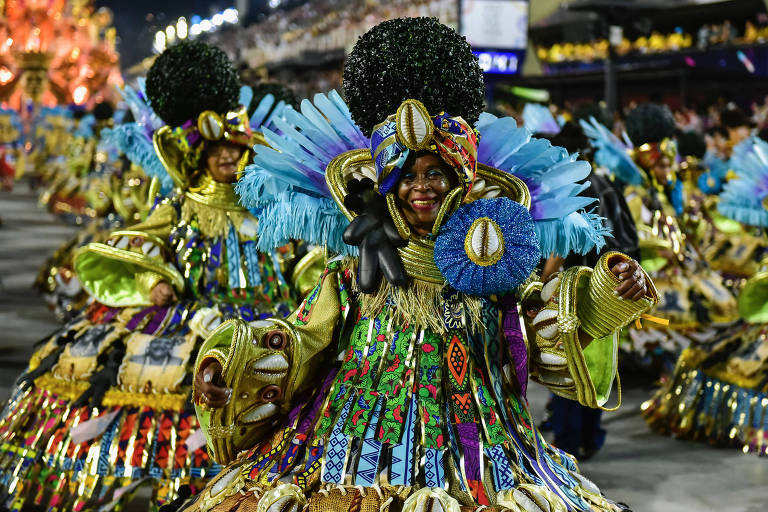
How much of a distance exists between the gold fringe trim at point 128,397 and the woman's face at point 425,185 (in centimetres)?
193

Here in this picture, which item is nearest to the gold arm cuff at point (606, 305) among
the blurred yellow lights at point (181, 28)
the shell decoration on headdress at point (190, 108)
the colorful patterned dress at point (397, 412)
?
the colorful patterned dress at point (397, 412)

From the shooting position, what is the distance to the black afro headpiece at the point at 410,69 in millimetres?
3068

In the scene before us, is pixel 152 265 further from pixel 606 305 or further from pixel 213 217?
pixel 606 305

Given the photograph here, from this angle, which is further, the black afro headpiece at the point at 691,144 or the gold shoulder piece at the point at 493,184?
the black afro headpiece at the point at 691,144

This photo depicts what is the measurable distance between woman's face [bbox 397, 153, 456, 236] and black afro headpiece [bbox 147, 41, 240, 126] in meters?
2.18

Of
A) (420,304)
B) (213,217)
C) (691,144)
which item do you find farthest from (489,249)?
(691,144)

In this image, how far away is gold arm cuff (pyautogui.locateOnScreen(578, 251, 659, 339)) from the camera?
2.91 metres

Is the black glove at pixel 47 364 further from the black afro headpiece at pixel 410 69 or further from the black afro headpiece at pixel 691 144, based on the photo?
the black afro headpiece at pixel 691 144

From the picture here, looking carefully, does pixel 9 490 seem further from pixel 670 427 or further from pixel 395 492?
pixel 670 427

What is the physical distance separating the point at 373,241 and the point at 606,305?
73 centimetres

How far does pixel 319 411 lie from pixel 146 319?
2.06 m

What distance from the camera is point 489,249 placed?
9.57 feet

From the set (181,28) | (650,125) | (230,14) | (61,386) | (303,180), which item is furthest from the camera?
(230,14)

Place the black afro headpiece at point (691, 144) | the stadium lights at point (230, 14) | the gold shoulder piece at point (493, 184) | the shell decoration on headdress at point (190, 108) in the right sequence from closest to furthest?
1. the gold shoulder piece at point (493, 184)
2. the shell decoration on headdress at point (190, 108)
3. the black afro headpiece at point (691, 144)
4. the stadium lights at point (230, 14)
